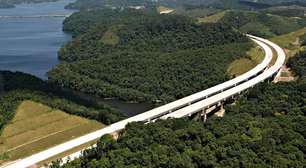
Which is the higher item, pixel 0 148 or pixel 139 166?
pixel 139 166

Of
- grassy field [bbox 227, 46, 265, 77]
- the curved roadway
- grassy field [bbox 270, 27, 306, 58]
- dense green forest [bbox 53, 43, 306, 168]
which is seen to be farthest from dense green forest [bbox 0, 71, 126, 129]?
grassy field [bbox 270, 27, 306, 58]

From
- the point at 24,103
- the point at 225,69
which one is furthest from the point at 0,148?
the point at 225,69

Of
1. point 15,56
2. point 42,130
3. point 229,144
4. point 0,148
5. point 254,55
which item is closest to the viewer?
point 229,144

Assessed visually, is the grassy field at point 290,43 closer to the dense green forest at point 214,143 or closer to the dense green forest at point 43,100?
the dense green forest at point 214,143

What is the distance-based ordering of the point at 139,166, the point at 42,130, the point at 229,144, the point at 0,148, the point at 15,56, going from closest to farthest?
the point at 139,166 < the point at 229,144 < the point at 0,148 < the point at 42,130 < the point at 15,56

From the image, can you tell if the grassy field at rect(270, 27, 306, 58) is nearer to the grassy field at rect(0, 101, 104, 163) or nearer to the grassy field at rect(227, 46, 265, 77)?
the grassy field at rect(227, 46, 265, 77)

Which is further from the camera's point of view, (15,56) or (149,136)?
(15,56)

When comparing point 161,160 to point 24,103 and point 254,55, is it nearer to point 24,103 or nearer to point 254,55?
Answer: point 24,103

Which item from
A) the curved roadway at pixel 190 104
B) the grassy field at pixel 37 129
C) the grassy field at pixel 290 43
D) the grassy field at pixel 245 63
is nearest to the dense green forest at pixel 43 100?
the grassy field at pixel 37 129
